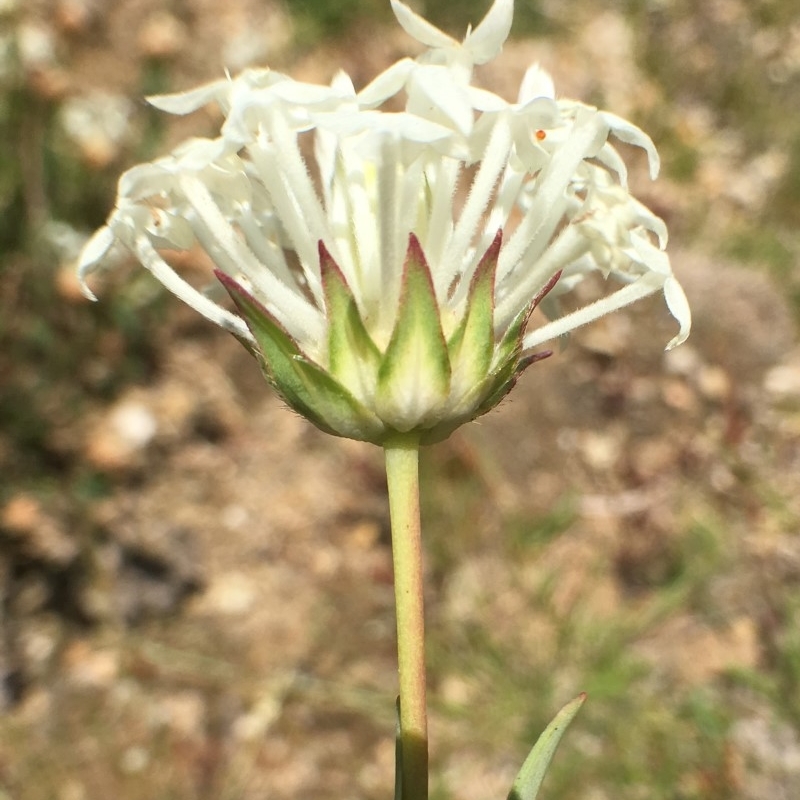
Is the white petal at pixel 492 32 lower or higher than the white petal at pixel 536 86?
higher

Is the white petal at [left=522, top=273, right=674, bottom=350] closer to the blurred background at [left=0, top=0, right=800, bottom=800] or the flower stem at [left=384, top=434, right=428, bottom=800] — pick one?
the flower stem at [left=384, top=434, right=428, bottom=800]

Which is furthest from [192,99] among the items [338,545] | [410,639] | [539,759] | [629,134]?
[338,545]

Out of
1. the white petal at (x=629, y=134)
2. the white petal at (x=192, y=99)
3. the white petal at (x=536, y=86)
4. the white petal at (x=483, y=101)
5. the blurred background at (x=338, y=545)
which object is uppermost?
the white petal at (x=483, y=101)

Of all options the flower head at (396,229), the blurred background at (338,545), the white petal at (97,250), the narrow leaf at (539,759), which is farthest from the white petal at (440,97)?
the blurred background at (338,545)

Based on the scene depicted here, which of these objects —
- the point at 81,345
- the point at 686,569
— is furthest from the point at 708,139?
the point at 81,345

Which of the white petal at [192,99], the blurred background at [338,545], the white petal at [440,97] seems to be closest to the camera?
the white petal at [440,97]

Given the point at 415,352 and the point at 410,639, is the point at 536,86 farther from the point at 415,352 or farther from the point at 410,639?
the point at 410,639

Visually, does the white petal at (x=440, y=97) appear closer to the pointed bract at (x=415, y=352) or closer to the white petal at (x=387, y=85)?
the white petal at (x=387, y=85)
